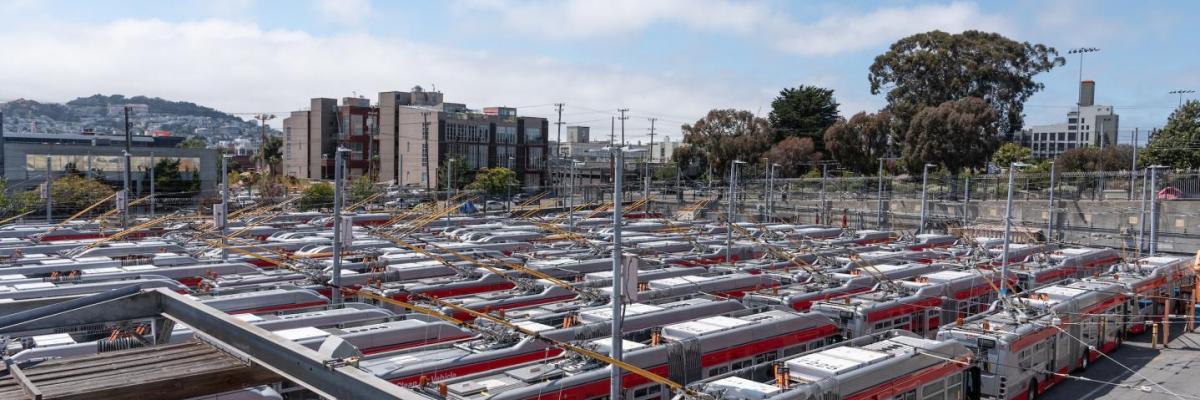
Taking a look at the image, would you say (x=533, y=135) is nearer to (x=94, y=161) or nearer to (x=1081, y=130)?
(x=94, y=161)

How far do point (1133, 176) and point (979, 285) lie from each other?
68.0 ft

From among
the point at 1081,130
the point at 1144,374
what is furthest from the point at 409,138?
the point at 1081,130

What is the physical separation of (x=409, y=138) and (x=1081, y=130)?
75.6m

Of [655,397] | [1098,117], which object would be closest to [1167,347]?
[655,397]

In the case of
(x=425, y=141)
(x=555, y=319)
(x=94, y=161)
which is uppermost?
(x=425, y=141)

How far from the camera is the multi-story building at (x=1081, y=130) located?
307 feet

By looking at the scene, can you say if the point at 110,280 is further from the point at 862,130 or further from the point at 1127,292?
the point at 862,130

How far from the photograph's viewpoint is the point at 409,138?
78.3 meters

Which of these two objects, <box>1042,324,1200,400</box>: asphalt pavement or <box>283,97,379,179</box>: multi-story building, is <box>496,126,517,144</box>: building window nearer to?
<box>283,97,379,179</box>: multi-story building

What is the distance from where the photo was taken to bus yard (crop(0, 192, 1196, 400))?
191 inches

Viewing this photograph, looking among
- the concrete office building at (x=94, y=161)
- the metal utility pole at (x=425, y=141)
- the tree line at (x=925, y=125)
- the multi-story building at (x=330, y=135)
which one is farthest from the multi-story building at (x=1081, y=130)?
the concrete office building at (x=94, y=161)

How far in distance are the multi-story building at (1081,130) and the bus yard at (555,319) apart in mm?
67335

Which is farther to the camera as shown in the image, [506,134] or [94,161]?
[506,134]

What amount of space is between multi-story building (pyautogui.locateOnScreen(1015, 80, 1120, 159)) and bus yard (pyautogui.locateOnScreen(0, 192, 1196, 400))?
6734cm
